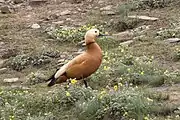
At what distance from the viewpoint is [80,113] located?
611 cm

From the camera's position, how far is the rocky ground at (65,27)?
353 inches

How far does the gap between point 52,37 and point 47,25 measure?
3.18ft

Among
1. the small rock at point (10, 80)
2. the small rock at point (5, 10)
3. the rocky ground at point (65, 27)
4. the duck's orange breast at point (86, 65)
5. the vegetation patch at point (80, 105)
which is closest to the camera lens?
the vegetation patch at point (80, 105)

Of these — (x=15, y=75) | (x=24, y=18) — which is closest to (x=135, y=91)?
(x=15, y=75)

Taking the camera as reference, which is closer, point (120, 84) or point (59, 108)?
point (59, 108)

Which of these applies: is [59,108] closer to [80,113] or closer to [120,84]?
[80,113]

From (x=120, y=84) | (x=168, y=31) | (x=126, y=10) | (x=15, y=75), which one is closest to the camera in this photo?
(x=120, y=84)

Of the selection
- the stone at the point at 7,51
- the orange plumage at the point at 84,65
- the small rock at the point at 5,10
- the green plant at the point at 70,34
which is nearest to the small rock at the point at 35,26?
the green plant at the point at 70,34

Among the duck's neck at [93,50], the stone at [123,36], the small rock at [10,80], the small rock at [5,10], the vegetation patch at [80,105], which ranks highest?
the duck's neck at [93,50]

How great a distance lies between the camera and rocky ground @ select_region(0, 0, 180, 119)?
8977 mm

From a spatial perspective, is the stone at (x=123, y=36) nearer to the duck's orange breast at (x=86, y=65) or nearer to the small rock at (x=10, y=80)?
the small rock at (x=10, y=80)

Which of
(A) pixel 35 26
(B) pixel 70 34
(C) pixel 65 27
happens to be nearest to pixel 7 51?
(B) pixel 70 34

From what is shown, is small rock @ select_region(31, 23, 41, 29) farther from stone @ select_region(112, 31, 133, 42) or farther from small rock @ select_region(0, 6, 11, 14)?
stone @ select_region(112, 31, 133, 42)

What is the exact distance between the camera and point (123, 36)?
412 inches
